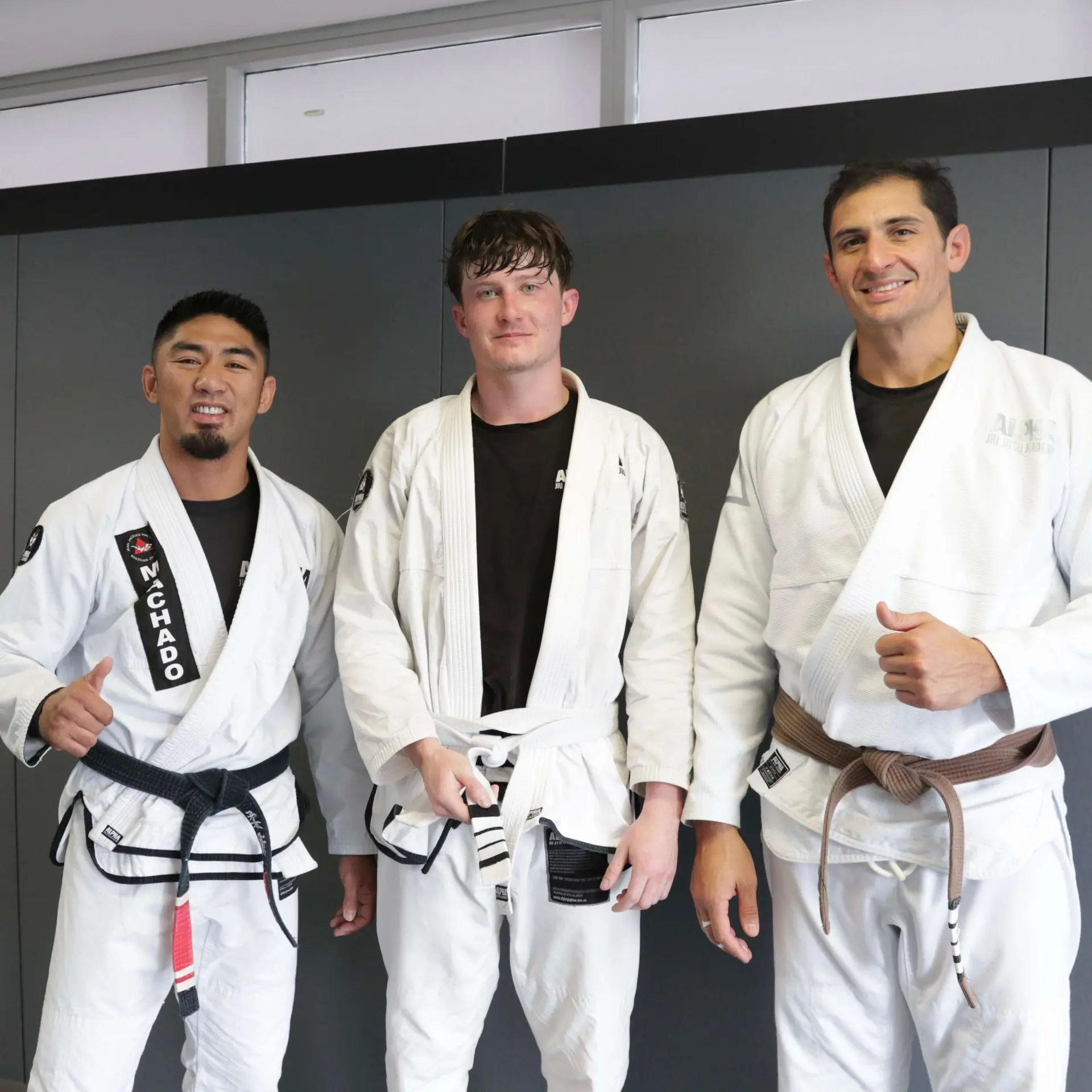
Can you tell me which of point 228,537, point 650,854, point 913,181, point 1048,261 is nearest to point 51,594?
point 228,537

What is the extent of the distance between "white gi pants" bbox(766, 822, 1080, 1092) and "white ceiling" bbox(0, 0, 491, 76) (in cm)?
221

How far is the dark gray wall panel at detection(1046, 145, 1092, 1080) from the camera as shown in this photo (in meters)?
1.99

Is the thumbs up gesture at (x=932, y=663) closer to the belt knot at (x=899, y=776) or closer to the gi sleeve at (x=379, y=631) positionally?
the belt knot at (x=899, y=776)

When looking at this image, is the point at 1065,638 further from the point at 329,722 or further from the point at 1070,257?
the point at 329,722

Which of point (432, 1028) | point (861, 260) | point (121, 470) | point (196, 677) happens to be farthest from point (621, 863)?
point (121, 470)

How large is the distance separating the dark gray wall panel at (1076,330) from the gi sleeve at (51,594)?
1.84 meters

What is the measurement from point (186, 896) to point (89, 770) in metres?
0.30

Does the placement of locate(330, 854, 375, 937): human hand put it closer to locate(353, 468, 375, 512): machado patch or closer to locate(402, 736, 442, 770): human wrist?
locate(402, 736, 442, 770): human wrist

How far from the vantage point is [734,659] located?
5.98 feet

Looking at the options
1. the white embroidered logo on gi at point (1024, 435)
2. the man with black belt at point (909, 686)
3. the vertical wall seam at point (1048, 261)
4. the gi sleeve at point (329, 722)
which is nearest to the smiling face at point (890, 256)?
the man with black belt at point (909, 686)

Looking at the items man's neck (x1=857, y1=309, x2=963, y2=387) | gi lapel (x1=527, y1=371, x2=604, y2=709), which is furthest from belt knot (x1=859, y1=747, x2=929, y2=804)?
man's neck (x1=857, y1=309, x2=963, y2=387)

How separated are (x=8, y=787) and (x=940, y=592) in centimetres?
232

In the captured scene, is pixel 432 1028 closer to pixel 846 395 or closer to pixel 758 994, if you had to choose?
pixel 758 994

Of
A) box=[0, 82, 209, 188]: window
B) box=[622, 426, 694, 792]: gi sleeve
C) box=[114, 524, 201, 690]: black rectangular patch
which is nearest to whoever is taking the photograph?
box=[622, 426, 694, 792]: gi sleeve
